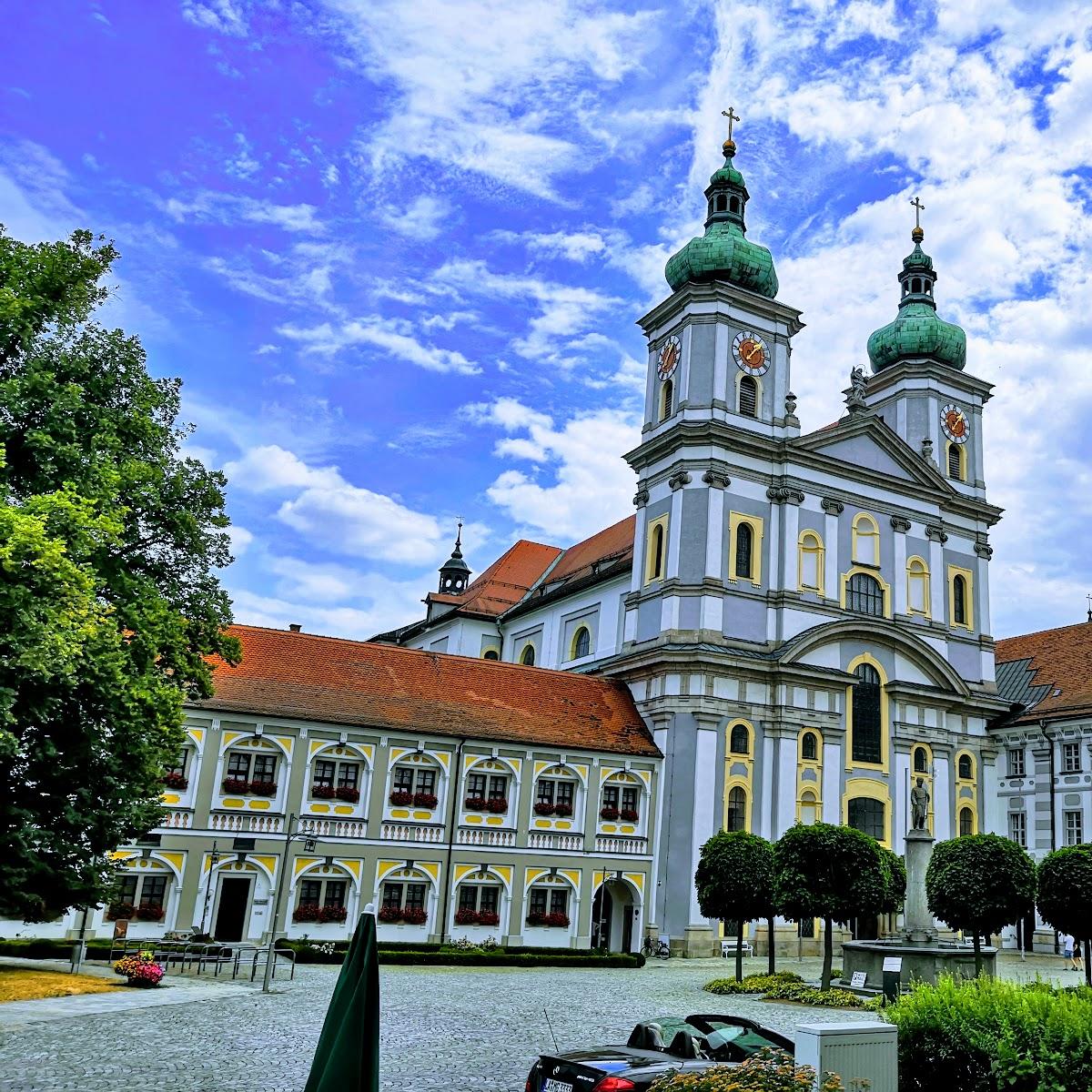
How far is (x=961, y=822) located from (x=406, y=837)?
25011mm

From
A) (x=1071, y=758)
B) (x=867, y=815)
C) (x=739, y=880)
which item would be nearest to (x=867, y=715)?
(x=867, y=815)

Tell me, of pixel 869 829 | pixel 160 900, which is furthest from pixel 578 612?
pixel 160 900

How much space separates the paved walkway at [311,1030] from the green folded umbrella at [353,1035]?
15.2ft

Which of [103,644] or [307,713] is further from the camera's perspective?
[307,713]

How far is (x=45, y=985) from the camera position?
20.1m

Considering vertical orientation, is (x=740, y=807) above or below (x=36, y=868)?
above

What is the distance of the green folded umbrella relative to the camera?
8180 millimetres

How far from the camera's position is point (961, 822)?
46.9 m

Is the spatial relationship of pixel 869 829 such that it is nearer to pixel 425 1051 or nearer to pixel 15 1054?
pixel 425 1051

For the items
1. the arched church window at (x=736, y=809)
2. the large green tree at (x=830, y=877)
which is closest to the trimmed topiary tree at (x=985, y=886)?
the large green tree at (x=830, y=877)

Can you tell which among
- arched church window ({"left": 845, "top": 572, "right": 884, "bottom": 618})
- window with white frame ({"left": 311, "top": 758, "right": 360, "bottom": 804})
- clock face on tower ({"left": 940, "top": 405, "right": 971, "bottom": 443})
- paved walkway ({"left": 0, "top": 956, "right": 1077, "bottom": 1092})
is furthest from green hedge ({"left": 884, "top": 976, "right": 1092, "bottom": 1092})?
clock face on tower ({"left": 940, "top": 405, "right": 971, "bottom": 443})

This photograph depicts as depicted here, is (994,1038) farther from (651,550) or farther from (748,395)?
(748,395)

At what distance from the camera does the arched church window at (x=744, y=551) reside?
144ft

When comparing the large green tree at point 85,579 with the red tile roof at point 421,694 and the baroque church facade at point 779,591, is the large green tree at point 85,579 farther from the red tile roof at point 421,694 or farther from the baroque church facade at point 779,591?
the baroque church facade at point 779,591
